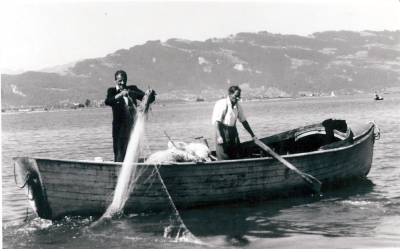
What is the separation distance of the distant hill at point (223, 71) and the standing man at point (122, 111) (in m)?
76.1

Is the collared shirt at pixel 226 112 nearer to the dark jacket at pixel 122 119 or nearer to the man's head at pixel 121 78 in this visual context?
the dark jacket at pixel 122 119

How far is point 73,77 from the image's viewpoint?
107 m

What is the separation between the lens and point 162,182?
7.28m

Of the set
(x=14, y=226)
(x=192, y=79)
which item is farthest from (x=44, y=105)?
(x=14, y=226)

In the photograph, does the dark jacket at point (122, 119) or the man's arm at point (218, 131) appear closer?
the dark jacket at point (122, 119)

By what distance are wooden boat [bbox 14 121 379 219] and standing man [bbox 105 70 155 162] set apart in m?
0.56

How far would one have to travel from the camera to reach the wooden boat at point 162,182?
273 inches

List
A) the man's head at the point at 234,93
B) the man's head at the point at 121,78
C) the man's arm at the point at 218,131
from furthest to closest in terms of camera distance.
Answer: the man's arm at the point at 218,131 → the man's head at the point at 234,93 → the man's head at the point at 121,78

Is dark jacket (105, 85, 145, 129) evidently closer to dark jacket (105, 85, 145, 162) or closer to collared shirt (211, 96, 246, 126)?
dark jacket (105, 85, 145, 162)

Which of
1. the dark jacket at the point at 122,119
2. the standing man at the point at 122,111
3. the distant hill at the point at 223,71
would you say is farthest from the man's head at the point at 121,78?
the distant hill at the point at 223,71

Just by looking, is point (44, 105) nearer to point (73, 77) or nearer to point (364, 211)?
point (73, 77)

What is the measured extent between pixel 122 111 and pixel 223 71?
112m

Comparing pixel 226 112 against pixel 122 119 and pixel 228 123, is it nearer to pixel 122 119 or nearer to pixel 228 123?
pixel 228 123

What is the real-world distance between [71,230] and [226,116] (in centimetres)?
346
